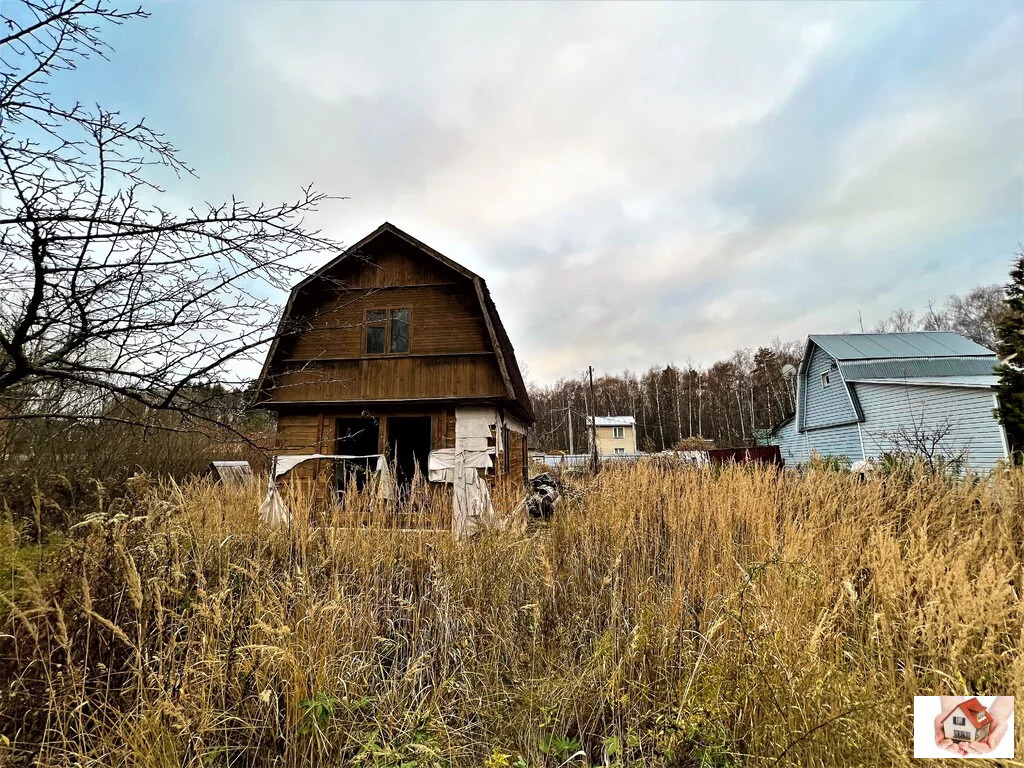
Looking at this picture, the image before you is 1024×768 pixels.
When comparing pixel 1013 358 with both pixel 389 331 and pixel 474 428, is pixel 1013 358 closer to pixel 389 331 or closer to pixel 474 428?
pixel 474 428

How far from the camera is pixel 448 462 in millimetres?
8117

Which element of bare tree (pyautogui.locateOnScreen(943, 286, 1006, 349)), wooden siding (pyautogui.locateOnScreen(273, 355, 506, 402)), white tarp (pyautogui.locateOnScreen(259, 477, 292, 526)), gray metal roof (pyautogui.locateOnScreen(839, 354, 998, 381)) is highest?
bare tree (pyautogui.locateOnScreen(943, 286, 1006, 349))

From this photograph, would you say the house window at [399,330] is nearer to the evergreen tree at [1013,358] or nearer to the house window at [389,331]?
the house window at [389,331]

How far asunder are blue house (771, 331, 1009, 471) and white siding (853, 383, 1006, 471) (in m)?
0.02

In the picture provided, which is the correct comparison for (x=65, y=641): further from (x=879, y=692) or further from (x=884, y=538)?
(x=884, y=538)

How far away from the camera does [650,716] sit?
1.90m

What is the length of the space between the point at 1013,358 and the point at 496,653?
11.6 metres

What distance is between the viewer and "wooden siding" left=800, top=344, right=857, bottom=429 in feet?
48.1

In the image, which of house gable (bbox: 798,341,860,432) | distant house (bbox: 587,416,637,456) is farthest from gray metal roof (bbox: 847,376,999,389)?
distant house (bbox: 587,416,637,456)

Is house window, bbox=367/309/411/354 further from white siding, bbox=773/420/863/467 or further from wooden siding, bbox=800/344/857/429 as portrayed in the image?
wooden siding, bbox=800/344/857/429

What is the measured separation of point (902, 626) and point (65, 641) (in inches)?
142

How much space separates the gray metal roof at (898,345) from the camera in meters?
13.8

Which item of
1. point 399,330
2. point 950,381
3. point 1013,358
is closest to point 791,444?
point 950,381

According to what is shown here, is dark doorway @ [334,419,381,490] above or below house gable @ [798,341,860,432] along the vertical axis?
below
